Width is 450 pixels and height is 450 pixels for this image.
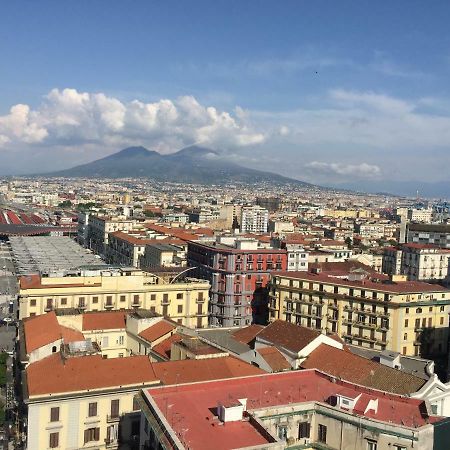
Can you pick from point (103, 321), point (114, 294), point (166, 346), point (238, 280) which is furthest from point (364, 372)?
point (238, 280)

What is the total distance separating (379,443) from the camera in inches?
856

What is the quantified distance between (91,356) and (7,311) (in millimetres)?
53277

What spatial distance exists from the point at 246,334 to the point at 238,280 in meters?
24.7

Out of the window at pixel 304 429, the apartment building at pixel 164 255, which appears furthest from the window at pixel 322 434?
→ the apartment building at pixel 164 255

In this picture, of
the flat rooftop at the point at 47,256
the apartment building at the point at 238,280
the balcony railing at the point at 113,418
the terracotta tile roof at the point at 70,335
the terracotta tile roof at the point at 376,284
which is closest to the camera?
the balcony railing at the point at 113,418

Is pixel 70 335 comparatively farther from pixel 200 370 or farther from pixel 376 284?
pixel 376 284

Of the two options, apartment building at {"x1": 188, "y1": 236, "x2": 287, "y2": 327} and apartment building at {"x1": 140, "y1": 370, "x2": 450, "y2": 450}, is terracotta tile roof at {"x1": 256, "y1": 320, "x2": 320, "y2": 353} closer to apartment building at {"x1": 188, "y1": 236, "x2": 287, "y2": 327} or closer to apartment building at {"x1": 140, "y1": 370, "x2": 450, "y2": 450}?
apartment building at {"x1": 140, "y1": 370, "x2": 450, "y2": 450}

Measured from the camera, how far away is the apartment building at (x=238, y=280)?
66875 mm

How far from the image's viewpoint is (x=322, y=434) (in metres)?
23.4

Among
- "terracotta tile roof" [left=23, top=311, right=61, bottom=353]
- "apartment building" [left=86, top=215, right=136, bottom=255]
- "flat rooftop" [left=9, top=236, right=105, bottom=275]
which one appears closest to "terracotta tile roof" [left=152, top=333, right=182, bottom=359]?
"terracotta tile roof" [left=23, top=311, right=61, bottom=353]

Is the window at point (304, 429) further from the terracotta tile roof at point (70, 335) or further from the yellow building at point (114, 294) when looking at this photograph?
the yellow building at point (114, 294)

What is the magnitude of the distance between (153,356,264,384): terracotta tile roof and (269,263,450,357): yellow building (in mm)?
23705

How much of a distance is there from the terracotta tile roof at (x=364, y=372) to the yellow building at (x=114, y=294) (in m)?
22.8

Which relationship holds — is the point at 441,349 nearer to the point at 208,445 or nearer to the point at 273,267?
the point at 273,267
